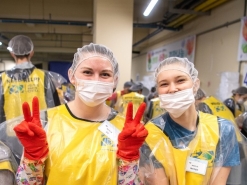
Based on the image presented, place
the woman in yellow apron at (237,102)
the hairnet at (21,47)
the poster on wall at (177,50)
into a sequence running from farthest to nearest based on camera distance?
the poster on wall at (177,50) → the woman in yellow apron at (237,102) → the hairnet at (21,47)

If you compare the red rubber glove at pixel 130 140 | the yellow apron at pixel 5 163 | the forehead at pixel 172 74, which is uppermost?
the forehead at pixel 172 74

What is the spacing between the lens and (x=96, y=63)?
41.5 inches

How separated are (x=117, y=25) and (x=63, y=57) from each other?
10766 millimetres

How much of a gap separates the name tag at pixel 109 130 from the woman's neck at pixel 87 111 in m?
0.04

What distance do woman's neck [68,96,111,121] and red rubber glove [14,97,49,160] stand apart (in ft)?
0.77

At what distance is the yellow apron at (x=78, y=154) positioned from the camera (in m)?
0.91

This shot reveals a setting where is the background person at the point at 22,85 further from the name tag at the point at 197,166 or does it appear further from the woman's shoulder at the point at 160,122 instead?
the name tag at the point at 197,166

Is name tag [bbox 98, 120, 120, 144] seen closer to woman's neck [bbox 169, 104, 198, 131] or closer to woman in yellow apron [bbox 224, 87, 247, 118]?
woman's neck [bbox 169, 104, 198, 131]

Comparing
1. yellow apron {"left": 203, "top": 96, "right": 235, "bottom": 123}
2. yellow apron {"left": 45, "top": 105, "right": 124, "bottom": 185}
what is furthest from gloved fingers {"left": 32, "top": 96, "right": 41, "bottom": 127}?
yellow apron {"left": 203, "top": 96, "right": 235, "bottom": 123}

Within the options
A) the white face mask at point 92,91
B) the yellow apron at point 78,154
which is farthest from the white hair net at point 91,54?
the yellow apron at point 78,154

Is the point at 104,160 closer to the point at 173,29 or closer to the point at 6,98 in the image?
the point at 6,98

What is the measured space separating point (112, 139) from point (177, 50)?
6.36m

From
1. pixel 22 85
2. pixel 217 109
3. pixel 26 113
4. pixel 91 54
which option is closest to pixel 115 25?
pixel 217 109

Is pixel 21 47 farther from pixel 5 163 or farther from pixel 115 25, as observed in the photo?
pixel 115 25
